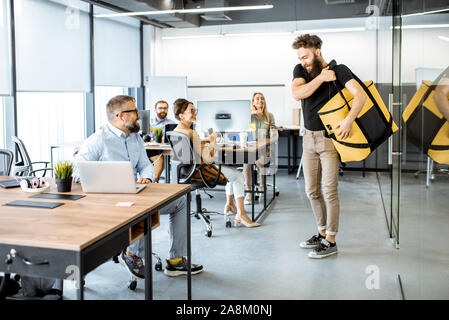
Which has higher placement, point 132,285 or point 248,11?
point 248,11

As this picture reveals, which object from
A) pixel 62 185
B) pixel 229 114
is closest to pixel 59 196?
pixel 62 185

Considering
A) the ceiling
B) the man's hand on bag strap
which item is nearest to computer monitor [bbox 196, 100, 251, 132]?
the man's hand on bag strap

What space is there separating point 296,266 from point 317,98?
4.22 feet

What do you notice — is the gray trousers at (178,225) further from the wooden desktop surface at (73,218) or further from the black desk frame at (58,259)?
the black desk frame at (58,259)

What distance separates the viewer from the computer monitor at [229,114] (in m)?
5.40

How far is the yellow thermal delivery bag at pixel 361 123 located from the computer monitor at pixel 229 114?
84.0 inches

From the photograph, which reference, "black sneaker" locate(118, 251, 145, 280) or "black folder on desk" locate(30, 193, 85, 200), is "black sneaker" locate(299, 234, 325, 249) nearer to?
"black sneaker" locate(118, 251, 145, 280)

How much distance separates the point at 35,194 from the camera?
246 cm

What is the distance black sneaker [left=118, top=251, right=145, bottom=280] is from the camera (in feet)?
10.00

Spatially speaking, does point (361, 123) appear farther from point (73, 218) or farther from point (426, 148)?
point (73, 218)

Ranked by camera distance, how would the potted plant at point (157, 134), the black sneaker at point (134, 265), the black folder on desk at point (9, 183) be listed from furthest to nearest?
the potted plant at point (157, 134)
the black sneaker at point (134, 265)
the black folder on desk at point (9, 183)

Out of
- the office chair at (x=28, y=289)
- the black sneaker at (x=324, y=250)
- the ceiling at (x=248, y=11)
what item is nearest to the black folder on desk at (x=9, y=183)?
the office chair at (x=28, y=289)

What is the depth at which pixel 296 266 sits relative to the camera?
3.41 meters

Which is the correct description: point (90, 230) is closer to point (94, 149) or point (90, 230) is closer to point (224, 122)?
point (94, 149)
